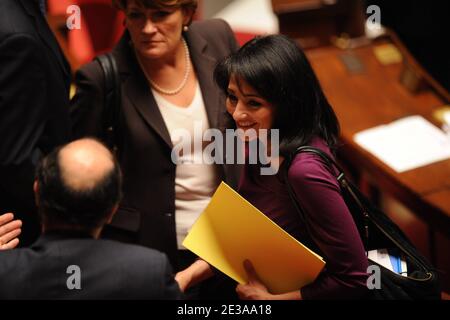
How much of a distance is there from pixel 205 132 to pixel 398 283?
2.91ft

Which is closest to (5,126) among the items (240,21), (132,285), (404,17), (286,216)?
(132,285)

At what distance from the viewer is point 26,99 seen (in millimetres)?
2014

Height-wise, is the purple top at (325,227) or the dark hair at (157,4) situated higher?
the dark hair at (157,4)

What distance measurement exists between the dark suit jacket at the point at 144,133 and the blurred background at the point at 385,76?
2.59 feet

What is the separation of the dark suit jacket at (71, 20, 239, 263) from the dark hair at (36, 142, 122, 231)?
1.97 ft

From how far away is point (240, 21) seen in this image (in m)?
5.68

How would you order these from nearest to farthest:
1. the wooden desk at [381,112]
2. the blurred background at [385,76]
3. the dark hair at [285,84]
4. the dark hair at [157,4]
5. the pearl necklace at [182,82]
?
the dark hair at [285,84]
the dark hair at [157,4]
the pearl necklace at [182,82]
the wooden desk at [381,112]
the blurred background at [385,76]

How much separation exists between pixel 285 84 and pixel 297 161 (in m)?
0.23

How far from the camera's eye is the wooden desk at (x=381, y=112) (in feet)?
8.30

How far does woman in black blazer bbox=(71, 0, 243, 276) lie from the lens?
214 cm

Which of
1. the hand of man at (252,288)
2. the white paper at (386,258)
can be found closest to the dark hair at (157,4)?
the hand of man at (252,288)

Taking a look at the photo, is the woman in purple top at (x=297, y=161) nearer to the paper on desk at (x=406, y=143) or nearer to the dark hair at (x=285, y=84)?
the dark hair at (x=285, y=84)

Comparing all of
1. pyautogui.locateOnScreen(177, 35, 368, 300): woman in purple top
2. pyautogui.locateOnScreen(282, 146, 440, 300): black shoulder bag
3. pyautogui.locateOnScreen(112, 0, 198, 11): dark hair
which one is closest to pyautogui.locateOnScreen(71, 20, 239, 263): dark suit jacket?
pyautogui.locateOnScreen(112, 0, 198, 11): dark hair

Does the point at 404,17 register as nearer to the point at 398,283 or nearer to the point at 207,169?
the point at 207,169
